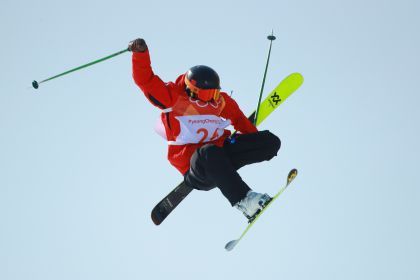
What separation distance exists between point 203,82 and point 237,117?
1.06m

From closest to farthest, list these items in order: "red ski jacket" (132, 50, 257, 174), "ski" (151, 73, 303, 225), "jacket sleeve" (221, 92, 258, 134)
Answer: "red ski jacket" (132, 50, 257, 174) < "jacket sleeve" (221, 92, 258, 134) < "ski" (151, 73, 303, 225)

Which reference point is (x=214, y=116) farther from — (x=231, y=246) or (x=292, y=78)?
(x=292, y=78)

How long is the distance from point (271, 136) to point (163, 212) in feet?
6.46

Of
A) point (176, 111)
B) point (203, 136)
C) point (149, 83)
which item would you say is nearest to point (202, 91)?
point (176, 111)

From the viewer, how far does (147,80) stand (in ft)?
25.6

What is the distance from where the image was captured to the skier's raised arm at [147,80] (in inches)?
297

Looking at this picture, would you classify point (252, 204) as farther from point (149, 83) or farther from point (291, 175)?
point (149, 83)

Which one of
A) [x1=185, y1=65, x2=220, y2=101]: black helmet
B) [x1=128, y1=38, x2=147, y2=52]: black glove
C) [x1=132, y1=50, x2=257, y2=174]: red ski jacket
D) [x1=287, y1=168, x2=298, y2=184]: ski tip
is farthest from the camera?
[x1=185, y1=65, x2=220, y2=101]: black helmet

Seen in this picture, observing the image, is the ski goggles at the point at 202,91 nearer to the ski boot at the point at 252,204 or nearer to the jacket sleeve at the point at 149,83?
the jacket sleeve at the point at 149,83

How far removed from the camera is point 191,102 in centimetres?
812

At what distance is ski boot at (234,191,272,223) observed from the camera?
24.8 feet

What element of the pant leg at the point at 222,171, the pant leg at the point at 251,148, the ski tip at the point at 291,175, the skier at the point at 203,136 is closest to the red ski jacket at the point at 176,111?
the skier at the point at 203,136

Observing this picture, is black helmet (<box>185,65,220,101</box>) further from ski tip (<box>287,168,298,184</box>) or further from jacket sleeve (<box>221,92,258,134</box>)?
ski tip (<box>287,168,298,184</box>)

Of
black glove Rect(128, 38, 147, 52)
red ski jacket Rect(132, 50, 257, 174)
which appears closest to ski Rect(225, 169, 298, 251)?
red ski jacket Rect(132, 50, 257, 174)
